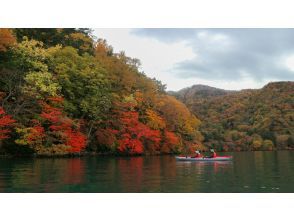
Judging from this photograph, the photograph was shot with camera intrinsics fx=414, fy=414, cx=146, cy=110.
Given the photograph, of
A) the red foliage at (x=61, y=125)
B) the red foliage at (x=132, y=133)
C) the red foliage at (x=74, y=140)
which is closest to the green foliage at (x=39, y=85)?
the red foliage at (x=61, y=125)

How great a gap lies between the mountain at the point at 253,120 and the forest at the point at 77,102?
21.6 meters

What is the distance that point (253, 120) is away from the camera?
82.9 m

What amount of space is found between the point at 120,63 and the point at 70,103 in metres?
11.8

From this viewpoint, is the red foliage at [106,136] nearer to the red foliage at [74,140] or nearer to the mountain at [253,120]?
the red foliage at [74,140]

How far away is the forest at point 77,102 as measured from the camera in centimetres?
3522

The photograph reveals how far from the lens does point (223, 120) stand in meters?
86.3

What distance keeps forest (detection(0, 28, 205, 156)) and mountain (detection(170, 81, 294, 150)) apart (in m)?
21.6

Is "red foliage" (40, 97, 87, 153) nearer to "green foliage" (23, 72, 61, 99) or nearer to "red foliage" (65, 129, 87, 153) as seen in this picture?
"red foliage" (65, 129, 87, 153)

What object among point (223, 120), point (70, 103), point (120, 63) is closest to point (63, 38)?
point (120, 63)

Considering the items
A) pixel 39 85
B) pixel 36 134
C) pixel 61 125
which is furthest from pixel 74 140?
pixel 39 85

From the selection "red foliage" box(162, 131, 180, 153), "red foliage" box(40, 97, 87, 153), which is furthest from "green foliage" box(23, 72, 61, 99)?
"red foliage" box(162, 131, 180, 153)

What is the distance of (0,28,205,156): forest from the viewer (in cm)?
3522

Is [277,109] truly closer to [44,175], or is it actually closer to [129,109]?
[129,109]

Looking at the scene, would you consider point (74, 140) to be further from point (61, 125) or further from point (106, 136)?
point (106, 136)
